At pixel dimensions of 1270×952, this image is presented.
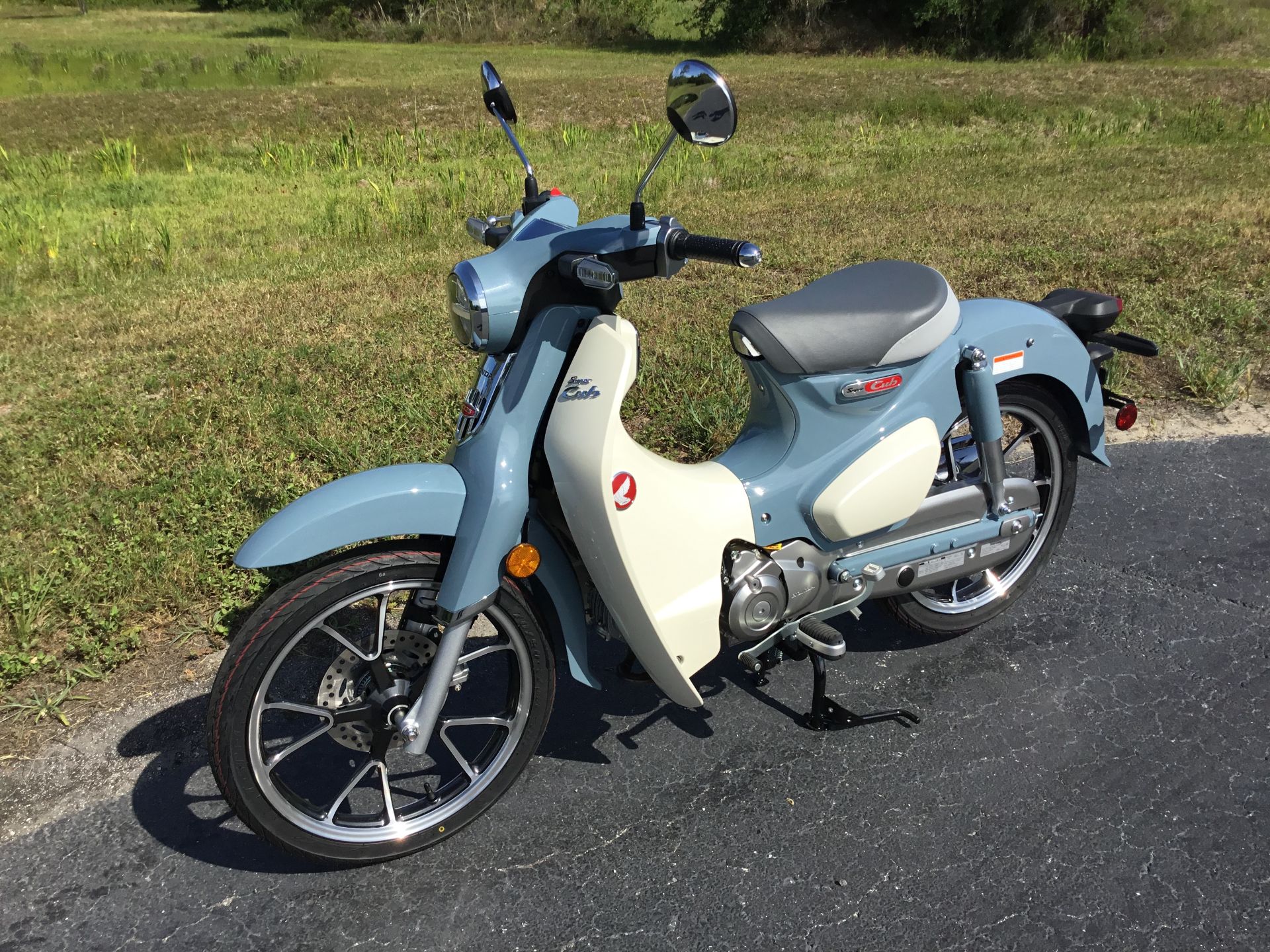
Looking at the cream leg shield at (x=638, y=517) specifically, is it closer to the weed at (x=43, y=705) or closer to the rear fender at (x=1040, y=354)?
the rear fender at (x=1040, y=354)

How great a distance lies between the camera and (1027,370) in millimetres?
3006

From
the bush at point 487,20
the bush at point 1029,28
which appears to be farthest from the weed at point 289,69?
the bush at point 1029,28

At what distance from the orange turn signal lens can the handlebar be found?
2.54ft

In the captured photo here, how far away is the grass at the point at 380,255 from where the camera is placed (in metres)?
3.87

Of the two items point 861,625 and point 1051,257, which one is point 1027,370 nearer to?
point 861,625

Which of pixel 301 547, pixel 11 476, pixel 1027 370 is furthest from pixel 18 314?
pixel 1027 370

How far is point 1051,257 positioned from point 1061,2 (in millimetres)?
21997

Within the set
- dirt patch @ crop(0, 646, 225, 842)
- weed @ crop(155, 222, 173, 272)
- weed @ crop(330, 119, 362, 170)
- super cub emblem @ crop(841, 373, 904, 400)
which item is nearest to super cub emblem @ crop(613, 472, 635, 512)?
super cub emblem @ crop(841, 373, 904, 400)

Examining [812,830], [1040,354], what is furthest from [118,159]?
[812,830]

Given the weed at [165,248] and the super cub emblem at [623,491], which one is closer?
the super cub emblem at [623,491]

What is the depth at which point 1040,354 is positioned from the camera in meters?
3.03

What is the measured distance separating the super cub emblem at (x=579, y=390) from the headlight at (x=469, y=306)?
0.21m

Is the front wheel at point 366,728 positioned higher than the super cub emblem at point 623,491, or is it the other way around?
the super cub emblem at point 623,491

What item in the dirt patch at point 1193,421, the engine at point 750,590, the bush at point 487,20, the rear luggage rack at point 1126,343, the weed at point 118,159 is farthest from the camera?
the bush at point 487,20
